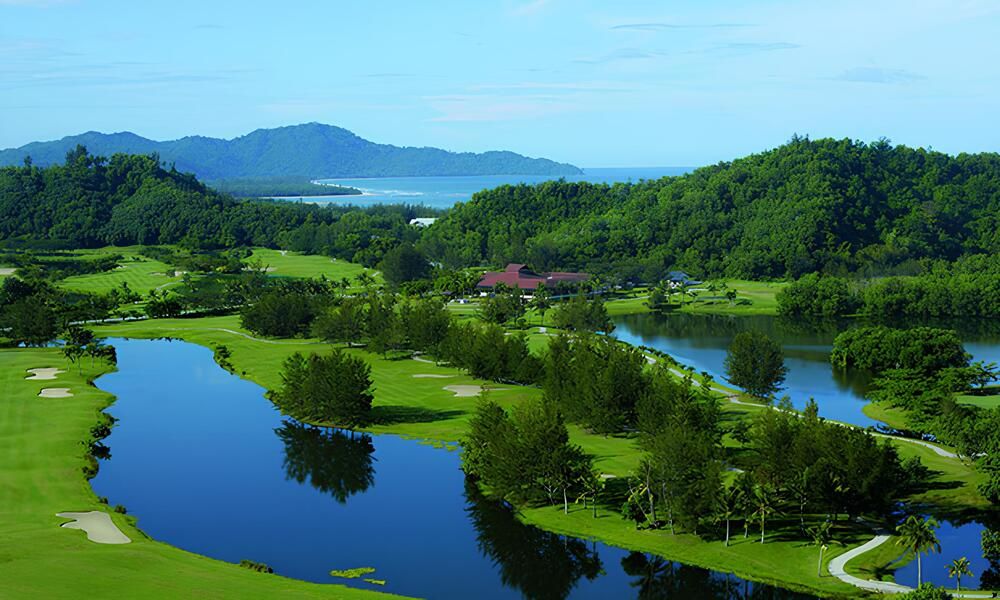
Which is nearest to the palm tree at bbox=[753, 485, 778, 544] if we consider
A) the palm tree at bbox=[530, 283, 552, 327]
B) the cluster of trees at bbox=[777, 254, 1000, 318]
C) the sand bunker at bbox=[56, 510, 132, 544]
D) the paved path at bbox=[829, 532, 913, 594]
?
the paved path at bbox=[829, 532, 913, 594]

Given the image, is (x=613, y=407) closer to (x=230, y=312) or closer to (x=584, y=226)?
(x=230, y=312)

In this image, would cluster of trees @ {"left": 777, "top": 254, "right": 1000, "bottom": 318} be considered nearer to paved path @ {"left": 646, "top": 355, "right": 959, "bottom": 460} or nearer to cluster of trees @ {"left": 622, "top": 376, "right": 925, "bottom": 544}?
paved path @ {"left": 646, "top": 355, "right": 959, "bottom": 460}

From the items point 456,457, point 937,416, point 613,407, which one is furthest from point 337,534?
point 937,416

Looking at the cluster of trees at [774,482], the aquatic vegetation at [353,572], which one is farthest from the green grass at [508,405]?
the aquatic vegetation at [353,572]

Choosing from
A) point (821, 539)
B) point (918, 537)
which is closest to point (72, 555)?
point (821, 539)

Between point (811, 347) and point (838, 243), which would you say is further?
point (838, 243)
